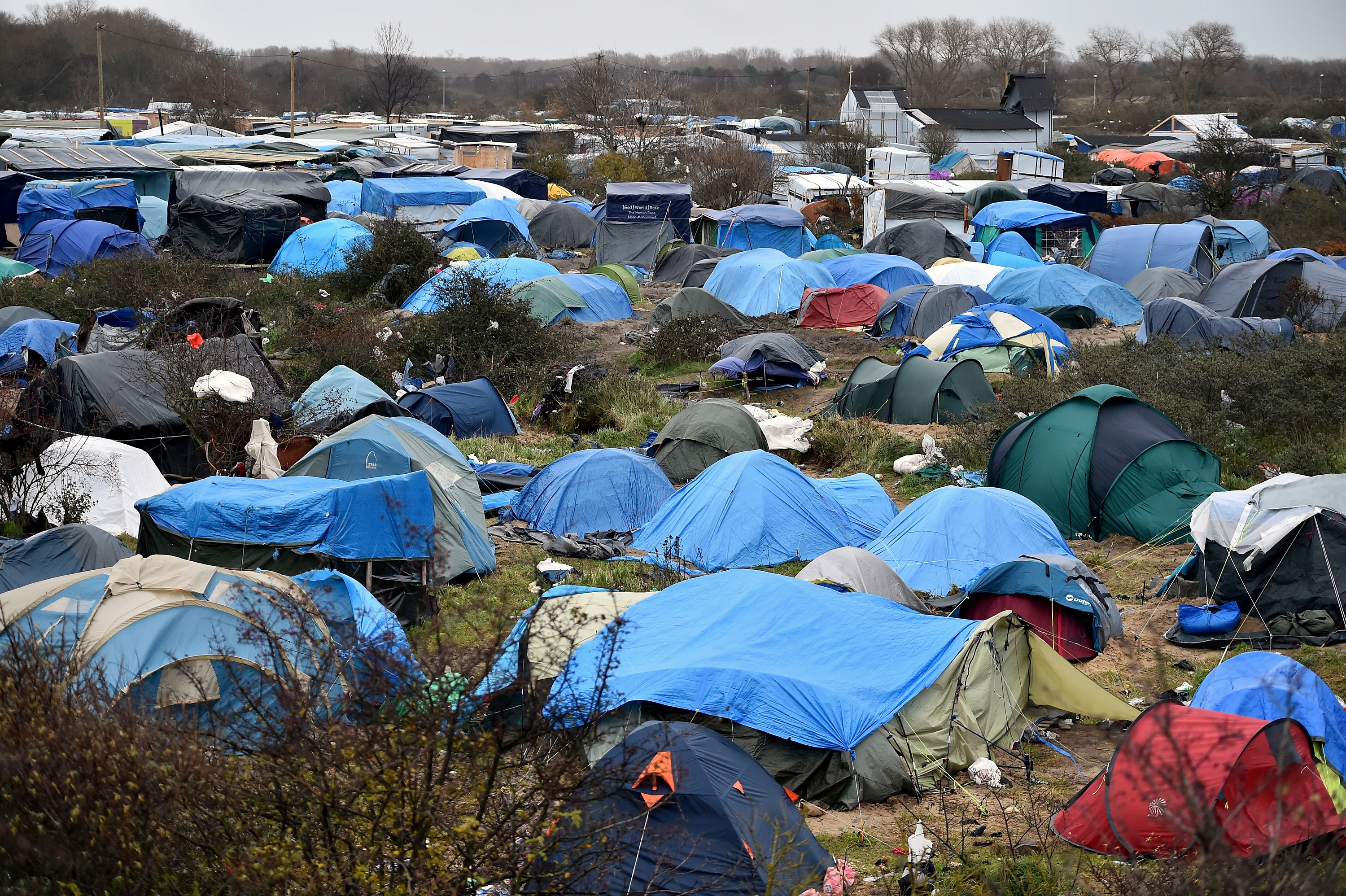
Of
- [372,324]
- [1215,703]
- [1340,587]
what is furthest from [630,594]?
[372,324]

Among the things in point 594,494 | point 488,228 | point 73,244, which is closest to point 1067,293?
point 594,494

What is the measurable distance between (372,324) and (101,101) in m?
37.9

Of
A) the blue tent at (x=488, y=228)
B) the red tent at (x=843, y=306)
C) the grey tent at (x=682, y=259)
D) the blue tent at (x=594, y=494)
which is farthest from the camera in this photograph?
the blue tent at (x=488, y=228)

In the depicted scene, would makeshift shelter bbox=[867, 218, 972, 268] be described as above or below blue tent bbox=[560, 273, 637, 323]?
above

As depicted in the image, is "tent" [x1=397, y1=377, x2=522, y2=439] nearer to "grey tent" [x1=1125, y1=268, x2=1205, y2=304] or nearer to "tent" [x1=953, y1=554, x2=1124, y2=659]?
"tent" [x1=953, y1=554, x2=1124, y2=659]

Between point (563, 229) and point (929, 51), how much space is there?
87900 mm

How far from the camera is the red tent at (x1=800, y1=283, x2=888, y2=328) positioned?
28062 mm

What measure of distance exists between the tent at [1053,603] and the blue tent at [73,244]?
2651 centimetres

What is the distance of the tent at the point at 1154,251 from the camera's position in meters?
→ 30.8

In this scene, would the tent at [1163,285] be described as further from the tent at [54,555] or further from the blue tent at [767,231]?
the tent at [54,555]

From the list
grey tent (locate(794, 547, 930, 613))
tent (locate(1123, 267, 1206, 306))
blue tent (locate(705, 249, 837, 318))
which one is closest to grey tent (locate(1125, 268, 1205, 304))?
tent (locate(1123, 267, 1206, 306))

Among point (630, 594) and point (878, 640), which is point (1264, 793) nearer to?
point (878, 640)

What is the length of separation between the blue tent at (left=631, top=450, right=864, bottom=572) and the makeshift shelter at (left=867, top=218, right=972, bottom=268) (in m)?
21.9

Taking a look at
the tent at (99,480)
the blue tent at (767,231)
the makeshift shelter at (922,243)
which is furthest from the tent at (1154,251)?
the tent at (99,480)
